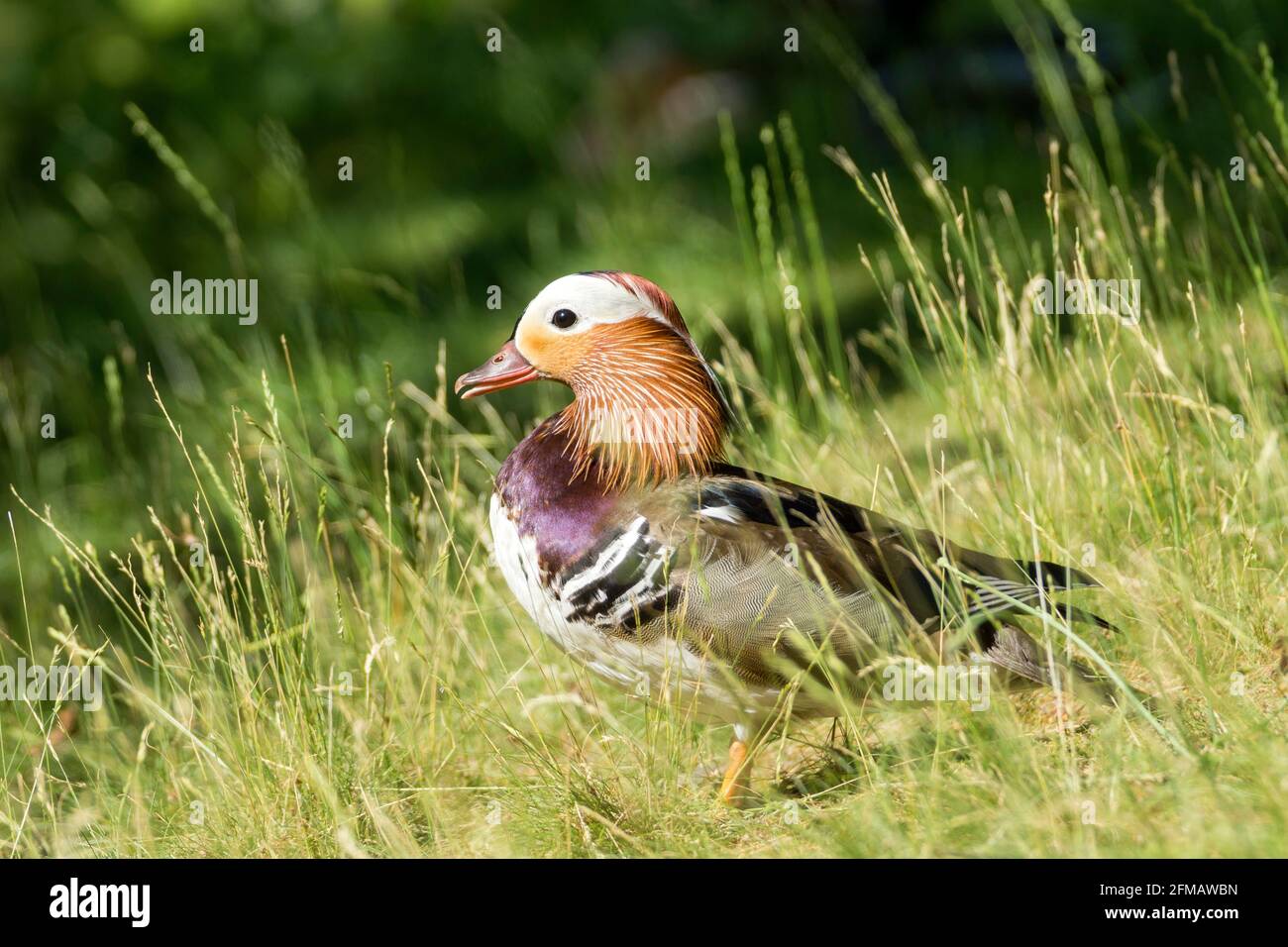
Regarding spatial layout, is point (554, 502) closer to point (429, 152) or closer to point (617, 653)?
point (617, 653)

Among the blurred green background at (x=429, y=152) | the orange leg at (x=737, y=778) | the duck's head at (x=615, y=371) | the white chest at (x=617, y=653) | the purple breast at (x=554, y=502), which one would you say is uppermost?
the blurred green background at (x=429, y=152)

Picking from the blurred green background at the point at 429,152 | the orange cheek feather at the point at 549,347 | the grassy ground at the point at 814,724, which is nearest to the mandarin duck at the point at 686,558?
the orange cheek feather at the point at 549,347

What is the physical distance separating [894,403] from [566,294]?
99.6 inches

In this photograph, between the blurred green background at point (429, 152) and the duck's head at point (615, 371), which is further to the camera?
the blurred green background at point (429, 152)

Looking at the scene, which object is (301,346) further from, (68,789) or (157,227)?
(68,789)

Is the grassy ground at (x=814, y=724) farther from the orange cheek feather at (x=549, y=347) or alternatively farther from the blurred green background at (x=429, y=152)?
the blurred green background at (x=429, y=152)

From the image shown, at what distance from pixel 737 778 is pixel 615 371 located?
86 centimetres

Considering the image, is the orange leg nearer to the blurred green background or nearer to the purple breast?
the purple breast

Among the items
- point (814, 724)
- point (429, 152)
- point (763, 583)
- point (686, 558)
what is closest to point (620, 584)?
point (686, 558)

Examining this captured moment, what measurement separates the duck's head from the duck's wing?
0.14m

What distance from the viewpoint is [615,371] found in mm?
2945

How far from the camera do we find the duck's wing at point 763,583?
9.04ft

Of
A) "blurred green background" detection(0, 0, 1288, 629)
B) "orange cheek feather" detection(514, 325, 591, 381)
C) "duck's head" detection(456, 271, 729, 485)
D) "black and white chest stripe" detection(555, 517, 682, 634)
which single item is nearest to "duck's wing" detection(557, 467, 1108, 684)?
"black and white chest stripe" detection(555, 517, 682, 634)

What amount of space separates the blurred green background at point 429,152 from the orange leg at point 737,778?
2941 millimetres
